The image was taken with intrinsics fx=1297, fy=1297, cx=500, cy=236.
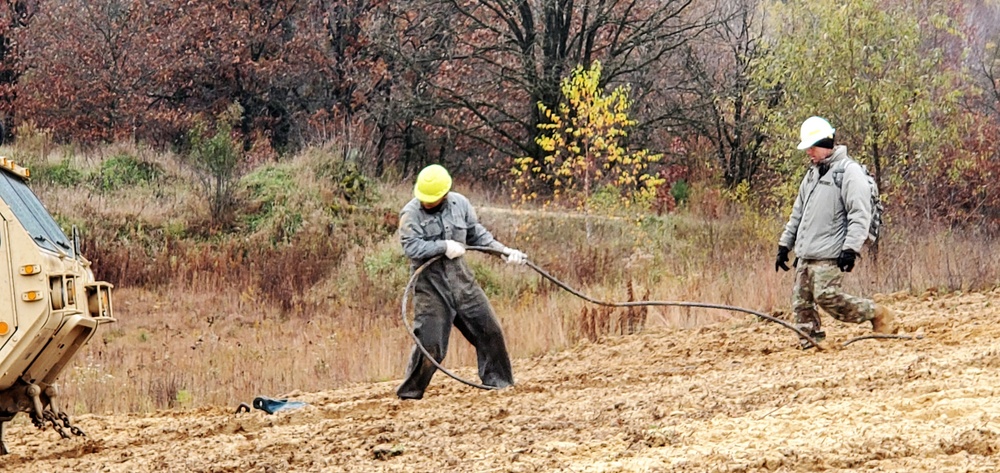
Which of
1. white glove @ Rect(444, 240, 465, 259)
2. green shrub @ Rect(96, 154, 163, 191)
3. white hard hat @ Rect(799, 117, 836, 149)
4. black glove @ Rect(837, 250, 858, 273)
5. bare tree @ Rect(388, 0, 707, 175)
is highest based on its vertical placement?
bare tree @ Rect(388, 0, 707, 175)

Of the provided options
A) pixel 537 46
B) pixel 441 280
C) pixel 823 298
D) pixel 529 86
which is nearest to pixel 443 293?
pixel 441 280

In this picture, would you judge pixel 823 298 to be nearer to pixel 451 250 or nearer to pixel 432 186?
pixel 451 250

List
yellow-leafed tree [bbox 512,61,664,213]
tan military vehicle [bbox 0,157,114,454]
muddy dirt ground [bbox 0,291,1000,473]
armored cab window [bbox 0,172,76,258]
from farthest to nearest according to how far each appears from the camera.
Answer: yellow-leafed tree [bbox 512,61,664,213] → armored cab window [bbox 0,172,76,258] → tan military vehicle [bbox 0,157,114,454] → muddy dirt ground [bbox 0,291,1000,473]

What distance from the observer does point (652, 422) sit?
781 cm

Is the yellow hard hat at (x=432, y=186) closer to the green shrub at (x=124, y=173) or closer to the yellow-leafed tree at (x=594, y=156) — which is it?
the yellow-leafed tree at (x=594, y=156)

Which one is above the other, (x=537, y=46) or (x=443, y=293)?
(x=537, y=46)

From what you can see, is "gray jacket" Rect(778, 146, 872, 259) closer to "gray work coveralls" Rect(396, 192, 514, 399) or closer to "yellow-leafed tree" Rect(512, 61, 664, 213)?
"gray work coveralls" Rect(396, 192, 514, 399)

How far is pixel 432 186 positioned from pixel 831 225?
10.8ft

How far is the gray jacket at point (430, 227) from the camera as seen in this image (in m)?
10.3

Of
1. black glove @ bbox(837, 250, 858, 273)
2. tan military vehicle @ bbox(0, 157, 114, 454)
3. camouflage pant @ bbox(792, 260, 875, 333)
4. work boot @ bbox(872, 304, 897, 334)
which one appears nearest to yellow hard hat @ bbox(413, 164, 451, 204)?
tan military vehicle @ bbox(0, 157, 114, 454)

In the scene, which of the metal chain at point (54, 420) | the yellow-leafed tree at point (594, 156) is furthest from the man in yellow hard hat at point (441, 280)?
the yellow-leafed tree at point (594, 156)

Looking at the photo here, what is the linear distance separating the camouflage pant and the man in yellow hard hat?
2402mm

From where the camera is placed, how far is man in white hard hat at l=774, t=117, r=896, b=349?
10.4m

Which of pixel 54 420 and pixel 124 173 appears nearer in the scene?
pixel 54 420
